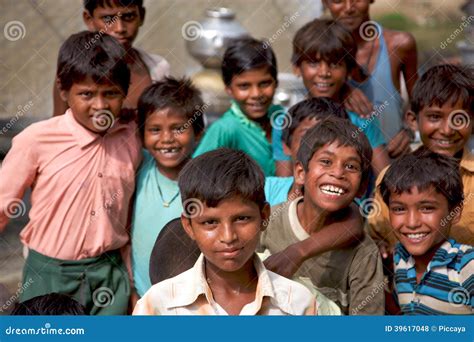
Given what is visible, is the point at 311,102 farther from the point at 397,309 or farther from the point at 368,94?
the point at 397,309

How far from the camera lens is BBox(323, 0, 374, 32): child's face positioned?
4930mm

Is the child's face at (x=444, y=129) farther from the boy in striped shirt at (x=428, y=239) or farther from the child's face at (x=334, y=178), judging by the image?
the child's face at (x=334, y=178)

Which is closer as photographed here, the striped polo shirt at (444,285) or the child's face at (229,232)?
the child's face at (229,232)

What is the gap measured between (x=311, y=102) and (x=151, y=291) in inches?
57.0

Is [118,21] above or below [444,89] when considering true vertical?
above

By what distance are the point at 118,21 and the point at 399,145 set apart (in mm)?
1378

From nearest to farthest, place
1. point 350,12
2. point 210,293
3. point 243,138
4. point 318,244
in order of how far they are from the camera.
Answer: point 210,293 → point 318,244 → point 243,138 → point 350,12

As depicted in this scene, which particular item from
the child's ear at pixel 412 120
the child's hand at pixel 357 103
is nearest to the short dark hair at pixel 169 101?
the child's hand at pixel 357 103

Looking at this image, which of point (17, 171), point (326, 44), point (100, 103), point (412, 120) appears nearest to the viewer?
point (17, 171)

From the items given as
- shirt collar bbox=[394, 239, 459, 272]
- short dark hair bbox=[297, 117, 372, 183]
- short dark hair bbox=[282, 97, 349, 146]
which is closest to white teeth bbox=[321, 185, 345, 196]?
short dark hair bbox=[297, 117, 372, 183]

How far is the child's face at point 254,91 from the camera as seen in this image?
466 centimetres

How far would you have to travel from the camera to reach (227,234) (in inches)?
127

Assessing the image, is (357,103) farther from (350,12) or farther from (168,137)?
(168,137)

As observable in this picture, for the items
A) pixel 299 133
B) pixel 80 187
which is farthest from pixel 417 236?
pixel 80 187
